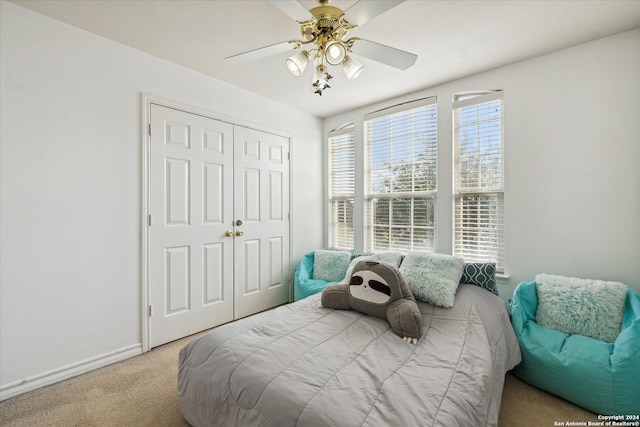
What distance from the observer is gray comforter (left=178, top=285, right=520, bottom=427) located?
1.11m

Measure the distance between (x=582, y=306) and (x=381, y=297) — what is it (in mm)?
1407

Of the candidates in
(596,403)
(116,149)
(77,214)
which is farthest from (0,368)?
(596,403)

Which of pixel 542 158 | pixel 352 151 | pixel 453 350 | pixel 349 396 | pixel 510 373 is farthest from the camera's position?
pixel 352 151

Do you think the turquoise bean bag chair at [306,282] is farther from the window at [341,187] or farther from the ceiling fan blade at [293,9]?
the ceiling fan blade at [293,9]

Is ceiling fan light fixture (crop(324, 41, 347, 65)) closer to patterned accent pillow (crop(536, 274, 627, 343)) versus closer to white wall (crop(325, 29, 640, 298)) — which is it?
white wall (crop(325, 29, 640, 298))

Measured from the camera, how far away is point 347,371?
1.32 meters

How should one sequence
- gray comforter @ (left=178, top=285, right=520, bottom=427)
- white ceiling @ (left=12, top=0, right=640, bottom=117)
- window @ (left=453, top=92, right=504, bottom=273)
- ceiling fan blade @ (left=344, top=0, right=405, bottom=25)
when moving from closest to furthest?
gray comforter @ (left=178, top=285, right=520, bottom=427) → ceiling fan blade @ (left=344, top=0, right=405, bottom=25) → white ceiling @ (left=12, top=0, right=640, bottom=117) → window @ (left=453, top=92, right=504, bottom=273)

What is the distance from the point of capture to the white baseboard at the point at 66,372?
6.07 feet

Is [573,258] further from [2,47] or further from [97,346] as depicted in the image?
[2,47]

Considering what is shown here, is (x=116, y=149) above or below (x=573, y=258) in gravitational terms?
above

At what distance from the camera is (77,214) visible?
82.6 inches

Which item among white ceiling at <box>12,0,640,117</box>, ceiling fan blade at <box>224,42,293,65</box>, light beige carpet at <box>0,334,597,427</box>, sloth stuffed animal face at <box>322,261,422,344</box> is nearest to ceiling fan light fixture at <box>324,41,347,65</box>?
ceiling fan blade at <box>224,42,293,65</box>

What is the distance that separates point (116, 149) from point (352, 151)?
8.53ft

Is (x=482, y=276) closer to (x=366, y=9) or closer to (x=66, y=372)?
(x=366, y=9)
